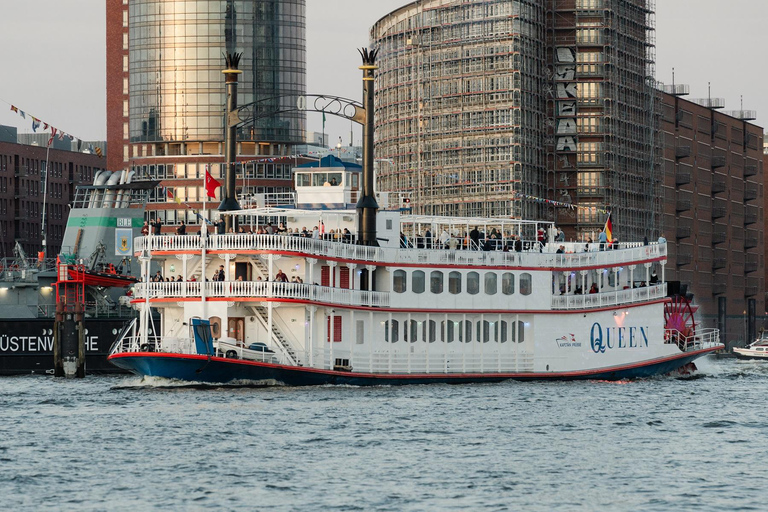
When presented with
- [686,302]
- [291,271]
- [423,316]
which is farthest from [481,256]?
[686,302]

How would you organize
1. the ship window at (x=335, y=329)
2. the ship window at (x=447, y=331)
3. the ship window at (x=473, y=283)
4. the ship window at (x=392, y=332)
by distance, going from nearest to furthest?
the ship window at (x=335, y=329)
the ship window at (x=392, y=332)
the ship window at (x=447, y=331)
the ship window at (x=473, y=283)

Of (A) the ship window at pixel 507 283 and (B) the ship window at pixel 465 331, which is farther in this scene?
(A) the ship window at pixel 507 283

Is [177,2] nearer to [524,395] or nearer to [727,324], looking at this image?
[727,324]

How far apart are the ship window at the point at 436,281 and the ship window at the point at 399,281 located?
1.27m

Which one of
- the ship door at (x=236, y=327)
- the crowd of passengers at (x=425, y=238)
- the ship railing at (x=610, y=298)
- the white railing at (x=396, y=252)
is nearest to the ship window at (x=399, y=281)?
the white railing at (x=396, y=252)

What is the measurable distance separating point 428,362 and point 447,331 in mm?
1713

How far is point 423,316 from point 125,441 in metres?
22.1

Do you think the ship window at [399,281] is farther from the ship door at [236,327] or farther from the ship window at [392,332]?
the ship door at [236,327]

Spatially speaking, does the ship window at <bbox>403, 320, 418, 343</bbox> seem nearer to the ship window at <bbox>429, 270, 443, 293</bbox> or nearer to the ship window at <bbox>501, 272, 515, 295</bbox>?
the ship window at <bbox>429, 270, 443, 293</bbox>

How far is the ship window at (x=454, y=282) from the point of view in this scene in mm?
64625

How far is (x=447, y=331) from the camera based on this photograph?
65.1 metres

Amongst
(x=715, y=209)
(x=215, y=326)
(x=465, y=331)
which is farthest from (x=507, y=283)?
(x=715, y=209)

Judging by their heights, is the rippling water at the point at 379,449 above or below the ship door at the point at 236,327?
below

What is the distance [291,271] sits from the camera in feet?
199
